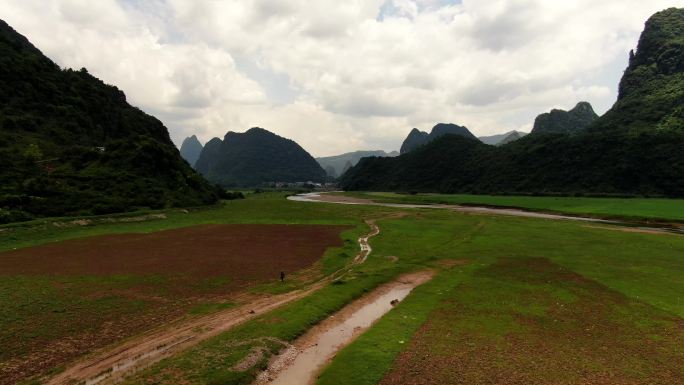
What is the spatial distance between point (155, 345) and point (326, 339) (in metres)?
7.85

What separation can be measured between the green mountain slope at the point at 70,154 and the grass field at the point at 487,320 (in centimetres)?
4096

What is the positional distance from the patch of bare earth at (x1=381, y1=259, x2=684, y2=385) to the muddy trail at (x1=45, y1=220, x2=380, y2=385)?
9.34m

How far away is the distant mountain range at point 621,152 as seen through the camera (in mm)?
110062

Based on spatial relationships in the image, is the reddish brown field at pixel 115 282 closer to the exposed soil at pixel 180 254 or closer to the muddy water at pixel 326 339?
the exposed soil at pixel 180 254

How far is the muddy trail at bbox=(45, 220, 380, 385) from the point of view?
45.3 ft

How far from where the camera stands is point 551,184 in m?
130

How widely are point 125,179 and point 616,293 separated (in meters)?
82.1

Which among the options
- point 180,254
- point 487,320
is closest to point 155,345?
point 487,320

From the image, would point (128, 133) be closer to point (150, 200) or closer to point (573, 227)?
point (150, 200)

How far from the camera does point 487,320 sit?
19281 millimetres

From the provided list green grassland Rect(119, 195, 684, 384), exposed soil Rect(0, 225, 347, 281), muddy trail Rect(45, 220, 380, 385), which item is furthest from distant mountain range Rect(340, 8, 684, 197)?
muddy trail Rect(45, 220, 380, 385)

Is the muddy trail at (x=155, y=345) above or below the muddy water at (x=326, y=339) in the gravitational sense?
above

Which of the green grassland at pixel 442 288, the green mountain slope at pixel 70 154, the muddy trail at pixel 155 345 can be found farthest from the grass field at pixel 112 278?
the green mountain slope at pixel 70 154

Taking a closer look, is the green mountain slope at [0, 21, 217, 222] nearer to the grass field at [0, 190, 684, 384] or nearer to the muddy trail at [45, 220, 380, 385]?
the grass field at [0, 190, 684, 384]
